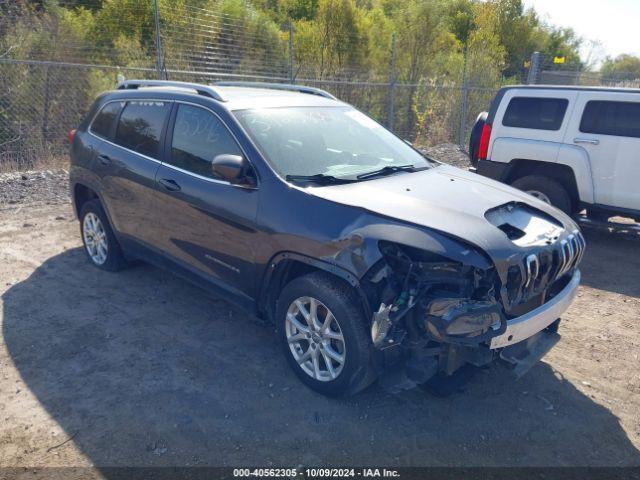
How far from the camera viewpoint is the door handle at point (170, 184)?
423 centimetres

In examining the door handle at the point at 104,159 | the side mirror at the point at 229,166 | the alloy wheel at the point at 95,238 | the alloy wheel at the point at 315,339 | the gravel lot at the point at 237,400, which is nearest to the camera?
the gravel lot at the point at 237,400

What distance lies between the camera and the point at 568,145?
6.84 metres

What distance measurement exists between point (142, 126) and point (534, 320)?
143 inches

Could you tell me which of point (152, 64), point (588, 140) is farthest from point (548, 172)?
point (152, 64)

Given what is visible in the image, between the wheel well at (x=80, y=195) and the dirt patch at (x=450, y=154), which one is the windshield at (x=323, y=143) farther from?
the dirt patch at (x=450, y=154)

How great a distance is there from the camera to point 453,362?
3.14m

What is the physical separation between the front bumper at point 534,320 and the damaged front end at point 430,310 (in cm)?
9

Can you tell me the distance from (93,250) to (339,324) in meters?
3.57

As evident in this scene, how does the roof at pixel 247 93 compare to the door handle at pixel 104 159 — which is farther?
the door handle at pixel 104 159

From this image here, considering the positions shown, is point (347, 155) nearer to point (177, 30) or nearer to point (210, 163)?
point (210, 163)

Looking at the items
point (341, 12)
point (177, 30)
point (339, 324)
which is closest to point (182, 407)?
point (339, 324)

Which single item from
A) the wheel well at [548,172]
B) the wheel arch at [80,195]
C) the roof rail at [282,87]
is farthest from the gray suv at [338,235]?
the wheel well at [548,172]

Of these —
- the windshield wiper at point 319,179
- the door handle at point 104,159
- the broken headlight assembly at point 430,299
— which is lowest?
the broken headlight assembly at point 430,299

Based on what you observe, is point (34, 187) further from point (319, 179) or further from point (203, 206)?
point (319, 179)
